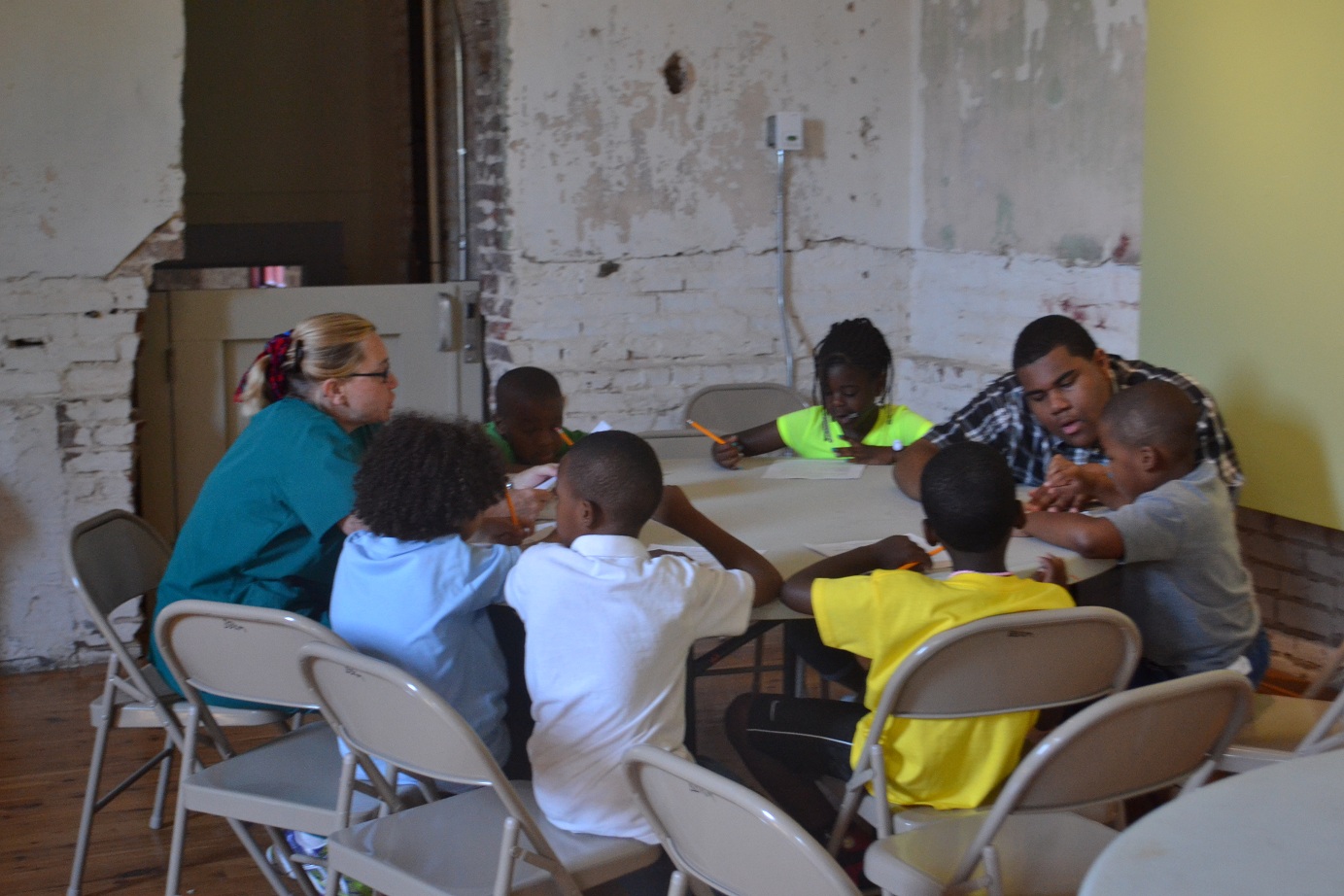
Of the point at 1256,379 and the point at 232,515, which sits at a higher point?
the point at 1256,379

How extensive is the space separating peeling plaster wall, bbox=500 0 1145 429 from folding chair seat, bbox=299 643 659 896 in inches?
101

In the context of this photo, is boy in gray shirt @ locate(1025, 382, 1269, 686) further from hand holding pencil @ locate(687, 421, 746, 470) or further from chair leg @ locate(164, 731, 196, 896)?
chair leg @ locate(164, 731, 196, 896)

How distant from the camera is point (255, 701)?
2.07 m

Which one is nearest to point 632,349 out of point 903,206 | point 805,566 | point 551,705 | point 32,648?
point 903,206

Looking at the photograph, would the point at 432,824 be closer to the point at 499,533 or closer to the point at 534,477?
the point at 499,533

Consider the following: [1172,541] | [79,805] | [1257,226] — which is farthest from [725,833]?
[1257,226]

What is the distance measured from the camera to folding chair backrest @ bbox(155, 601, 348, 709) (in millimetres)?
1926

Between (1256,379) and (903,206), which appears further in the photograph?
(903,206)

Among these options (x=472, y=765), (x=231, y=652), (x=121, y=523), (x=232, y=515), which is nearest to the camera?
(x=472, y=765)

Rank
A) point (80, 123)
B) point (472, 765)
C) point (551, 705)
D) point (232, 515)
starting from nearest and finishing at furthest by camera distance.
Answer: point (472, 765) < point (551, 705) < point (232, 515) < point (80, 123)

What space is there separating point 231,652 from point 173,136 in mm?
2240

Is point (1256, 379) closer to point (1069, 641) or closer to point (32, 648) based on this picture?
point (1069, 641)

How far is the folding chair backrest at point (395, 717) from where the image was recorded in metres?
1.64

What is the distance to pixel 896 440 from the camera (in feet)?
10.4
